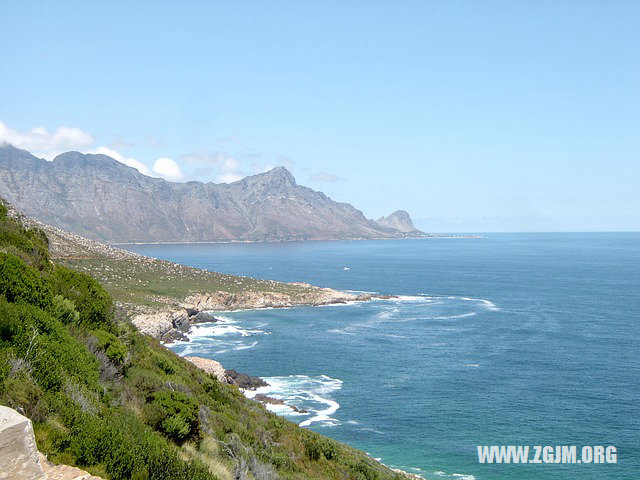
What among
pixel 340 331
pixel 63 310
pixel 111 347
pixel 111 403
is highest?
pixel 63 310

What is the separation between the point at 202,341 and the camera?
78.5 metres

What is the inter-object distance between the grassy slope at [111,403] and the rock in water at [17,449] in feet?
5.79

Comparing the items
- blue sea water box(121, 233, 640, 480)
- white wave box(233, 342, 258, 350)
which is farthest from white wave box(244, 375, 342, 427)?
white wave box(233, 342, 258, 350)

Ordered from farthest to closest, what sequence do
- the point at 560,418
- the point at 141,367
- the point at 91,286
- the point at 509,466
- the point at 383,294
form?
the point at 383,294 < the point at 560,418 < the point at 509,466 < the point at 91,286 < the point at 141,367

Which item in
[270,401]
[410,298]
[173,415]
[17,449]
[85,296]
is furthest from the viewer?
[410,298]

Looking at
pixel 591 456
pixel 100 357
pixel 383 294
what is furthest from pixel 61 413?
pixel 383 294

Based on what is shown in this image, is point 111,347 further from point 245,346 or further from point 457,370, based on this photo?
point 245,346

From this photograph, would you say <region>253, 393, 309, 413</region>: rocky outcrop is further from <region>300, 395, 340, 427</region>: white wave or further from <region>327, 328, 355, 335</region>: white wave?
<region>327, 328, 355, 335</region>: white wave

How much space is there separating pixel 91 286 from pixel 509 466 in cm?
3359

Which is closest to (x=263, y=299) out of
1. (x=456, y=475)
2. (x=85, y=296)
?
(x=456, y=475)

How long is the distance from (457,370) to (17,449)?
197 feet

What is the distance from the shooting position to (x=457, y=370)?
2463 inches

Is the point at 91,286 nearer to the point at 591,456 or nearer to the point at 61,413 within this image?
the point at 61,413

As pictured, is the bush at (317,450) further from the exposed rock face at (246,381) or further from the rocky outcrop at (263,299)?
the rocky outcrop at (263,299)
